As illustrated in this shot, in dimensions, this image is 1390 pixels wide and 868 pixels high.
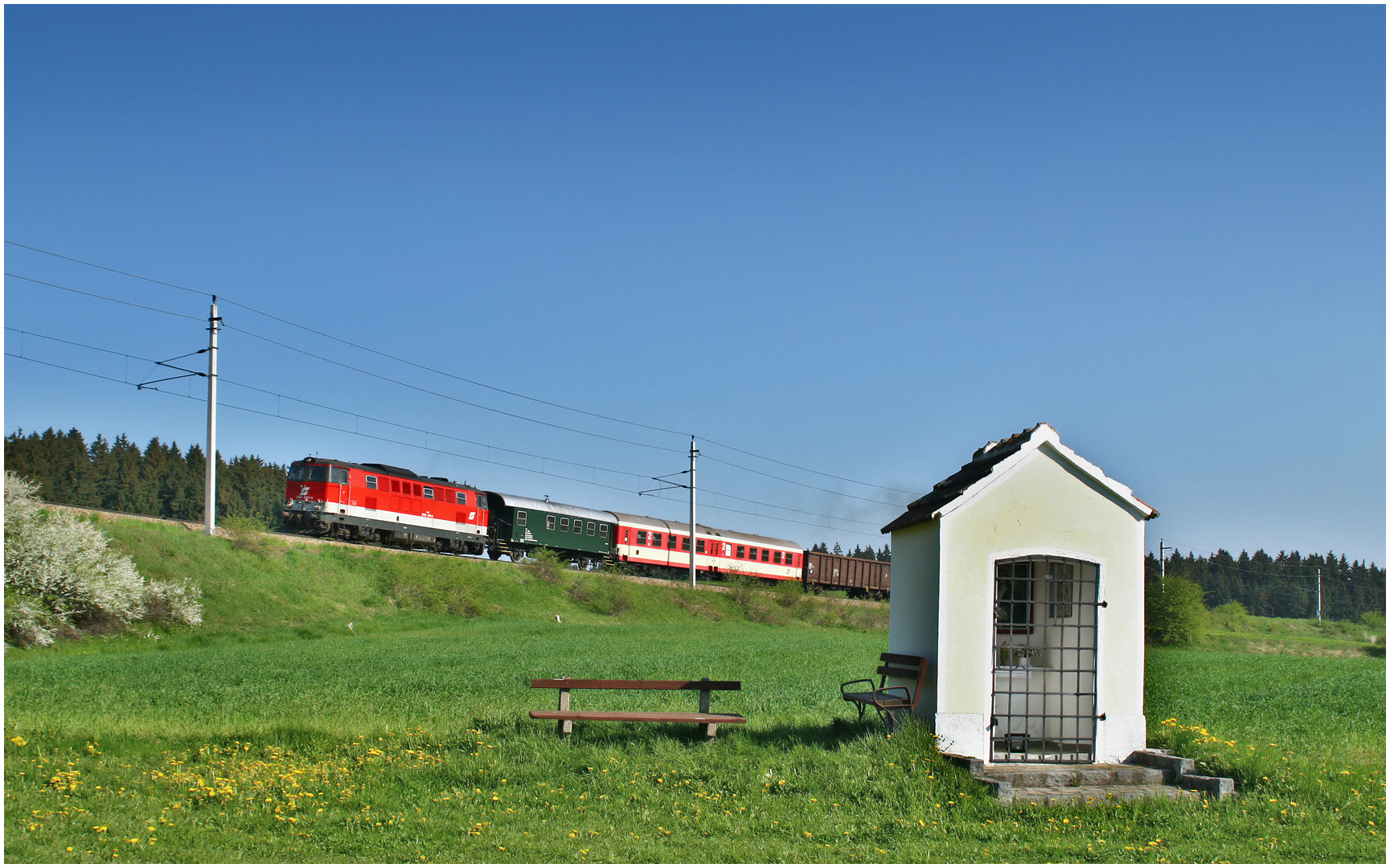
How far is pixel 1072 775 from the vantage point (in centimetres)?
909

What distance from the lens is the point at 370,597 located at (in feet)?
116

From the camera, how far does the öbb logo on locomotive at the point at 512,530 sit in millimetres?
38031

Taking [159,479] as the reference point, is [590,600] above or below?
below

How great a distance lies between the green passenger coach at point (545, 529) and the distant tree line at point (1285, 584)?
55065mm

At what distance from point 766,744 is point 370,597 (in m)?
28.3

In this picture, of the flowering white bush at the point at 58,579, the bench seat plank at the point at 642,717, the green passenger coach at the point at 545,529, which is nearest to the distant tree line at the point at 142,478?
the green passenger coach at the point at 545,529

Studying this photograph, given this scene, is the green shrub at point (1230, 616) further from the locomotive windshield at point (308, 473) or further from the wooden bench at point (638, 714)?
the wooden bench at point (638, 714)

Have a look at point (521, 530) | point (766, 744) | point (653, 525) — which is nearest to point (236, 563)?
point (521, 530)

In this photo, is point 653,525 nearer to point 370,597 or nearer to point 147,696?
point 370,597

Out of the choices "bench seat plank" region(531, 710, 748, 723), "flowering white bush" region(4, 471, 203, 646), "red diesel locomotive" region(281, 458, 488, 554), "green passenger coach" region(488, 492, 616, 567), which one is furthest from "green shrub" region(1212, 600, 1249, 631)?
"bench seat plank" region(531, 710, 748, 723)

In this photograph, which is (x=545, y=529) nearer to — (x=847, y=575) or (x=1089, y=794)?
(x=847, y=575)

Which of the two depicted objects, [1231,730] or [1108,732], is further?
[1231,730]

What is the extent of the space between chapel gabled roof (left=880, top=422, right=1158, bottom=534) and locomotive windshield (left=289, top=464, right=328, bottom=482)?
30750 mm

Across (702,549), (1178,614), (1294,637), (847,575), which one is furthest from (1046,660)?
(1294,637)
